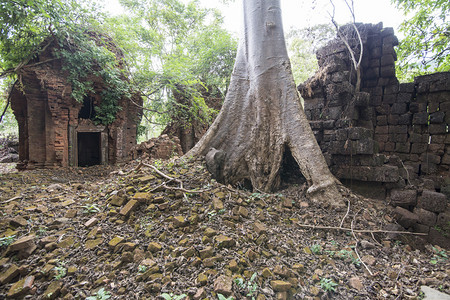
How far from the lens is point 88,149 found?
10469 mm

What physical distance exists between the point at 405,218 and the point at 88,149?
39.6 feet

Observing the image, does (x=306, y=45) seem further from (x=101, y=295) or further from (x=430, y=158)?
(x=101, y=295)

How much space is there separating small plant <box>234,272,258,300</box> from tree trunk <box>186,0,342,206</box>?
1.84m

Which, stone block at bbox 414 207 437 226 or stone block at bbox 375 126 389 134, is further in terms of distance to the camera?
stone block at bbox 375 126 389 134

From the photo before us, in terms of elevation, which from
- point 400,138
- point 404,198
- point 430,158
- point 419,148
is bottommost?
point 404,198

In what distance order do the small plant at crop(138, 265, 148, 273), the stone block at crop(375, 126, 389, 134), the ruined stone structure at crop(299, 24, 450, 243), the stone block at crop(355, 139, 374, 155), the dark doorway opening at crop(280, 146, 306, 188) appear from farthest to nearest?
the stone block at crop(375, 126, 389, 134) < the dark doorway opening at crop(280, 146, 306, 188) < the stone block at crop(355, 139, 374, 155) < the ruined stone structure at crop(299, 24, 450, 243) < the small plant at crop(138, 265, 148, 273)

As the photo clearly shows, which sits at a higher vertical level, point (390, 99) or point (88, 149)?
point (390, 99)

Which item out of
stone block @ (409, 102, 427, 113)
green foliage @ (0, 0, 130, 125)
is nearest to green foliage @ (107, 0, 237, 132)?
green foliage @ (0, 0, 130, 125)

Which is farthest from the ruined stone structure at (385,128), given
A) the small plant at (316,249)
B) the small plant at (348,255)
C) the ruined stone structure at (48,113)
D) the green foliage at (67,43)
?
the ruined stone structure at (48,113)

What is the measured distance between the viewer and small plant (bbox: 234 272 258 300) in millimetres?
1554

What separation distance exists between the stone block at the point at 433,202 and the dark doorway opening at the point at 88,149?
11708 mm

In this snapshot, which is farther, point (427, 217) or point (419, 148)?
point (419, 148)

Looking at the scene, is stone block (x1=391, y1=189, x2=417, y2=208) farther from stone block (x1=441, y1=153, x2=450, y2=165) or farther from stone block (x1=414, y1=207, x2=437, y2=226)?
stone block (x1=441, y1=153, x2=450, y2=165)

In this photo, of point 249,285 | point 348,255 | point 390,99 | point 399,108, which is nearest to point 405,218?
point 348,255
